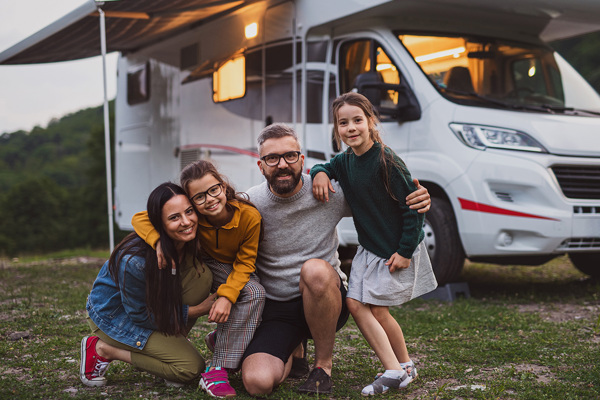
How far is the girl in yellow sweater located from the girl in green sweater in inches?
16.1

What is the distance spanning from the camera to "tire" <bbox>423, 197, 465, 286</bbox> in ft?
17.2

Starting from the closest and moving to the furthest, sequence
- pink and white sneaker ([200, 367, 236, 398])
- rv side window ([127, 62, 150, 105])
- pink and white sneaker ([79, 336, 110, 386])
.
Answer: pink and white sneaker ([200, 367, 236, 398]), pink and white sneaker ([79, 336, 110, 386]), rv side window ([127, 62, 150, 105])

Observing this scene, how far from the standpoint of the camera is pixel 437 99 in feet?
17.3

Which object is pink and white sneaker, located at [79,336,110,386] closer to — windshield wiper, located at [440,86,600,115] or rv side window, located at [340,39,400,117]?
rv side window, located at [340,39,400,117]

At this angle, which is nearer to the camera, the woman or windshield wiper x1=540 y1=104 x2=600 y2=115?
the woman

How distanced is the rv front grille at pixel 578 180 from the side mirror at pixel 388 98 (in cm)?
116

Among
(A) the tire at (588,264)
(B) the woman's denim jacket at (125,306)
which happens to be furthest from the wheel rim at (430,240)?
(B) the woman's denim jacket at (125,306)

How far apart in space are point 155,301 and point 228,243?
43cm

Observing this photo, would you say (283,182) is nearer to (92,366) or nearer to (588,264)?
(92,366)

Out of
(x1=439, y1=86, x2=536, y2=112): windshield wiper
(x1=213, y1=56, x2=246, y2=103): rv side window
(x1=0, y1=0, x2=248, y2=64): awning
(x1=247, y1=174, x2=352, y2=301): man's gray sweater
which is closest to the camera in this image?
(x1=247, y1=174, x2=352, y2=301): man's gray sweater

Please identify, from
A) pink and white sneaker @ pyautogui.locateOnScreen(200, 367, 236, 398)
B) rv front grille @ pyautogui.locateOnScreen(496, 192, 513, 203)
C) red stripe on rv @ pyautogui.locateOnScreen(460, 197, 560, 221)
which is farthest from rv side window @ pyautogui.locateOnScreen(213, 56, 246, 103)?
pink and white sneaker @ pyautogui.locateOnScreen(200, 367, 236, 398)

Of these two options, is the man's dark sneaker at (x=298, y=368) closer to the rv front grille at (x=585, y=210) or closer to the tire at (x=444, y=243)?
the tire at (x=444, y=243)

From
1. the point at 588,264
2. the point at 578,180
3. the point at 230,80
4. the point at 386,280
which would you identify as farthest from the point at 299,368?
the point at 588,264

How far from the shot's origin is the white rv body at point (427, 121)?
4.94m
